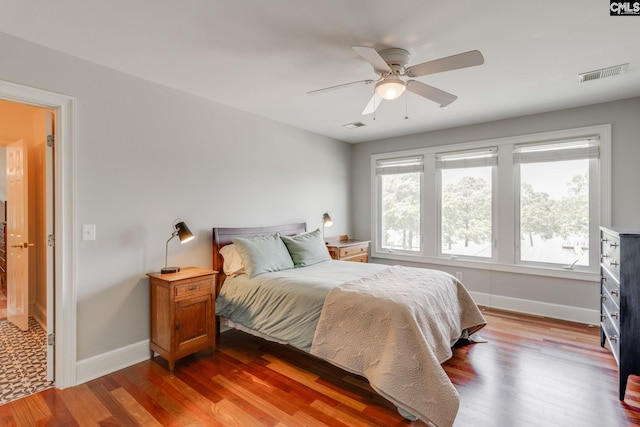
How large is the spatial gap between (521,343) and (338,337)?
6.86ft

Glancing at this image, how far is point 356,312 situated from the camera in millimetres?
2381

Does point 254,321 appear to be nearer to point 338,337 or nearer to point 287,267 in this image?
point 287,267

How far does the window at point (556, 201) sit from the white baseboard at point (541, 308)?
0.54 metres

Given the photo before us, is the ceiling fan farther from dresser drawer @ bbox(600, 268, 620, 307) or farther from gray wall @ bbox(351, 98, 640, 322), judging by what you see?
dresser drawer @ bbox(600, 268, 620, 307)

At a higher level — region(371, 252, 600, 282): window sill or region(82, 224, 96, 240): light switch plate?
region(82, 224, 96, 240): light switch plate

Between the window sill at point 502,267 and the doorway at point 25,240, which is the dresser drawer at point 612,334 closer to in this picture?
the window sill at point 502,267

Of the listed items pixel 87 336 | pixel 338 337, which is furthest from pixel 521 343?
pixel 87 336

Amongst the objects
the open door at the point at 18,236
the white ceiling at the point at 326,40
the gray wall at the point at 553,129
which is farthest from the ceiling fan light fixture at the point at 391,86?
the open door at the point at 18,236

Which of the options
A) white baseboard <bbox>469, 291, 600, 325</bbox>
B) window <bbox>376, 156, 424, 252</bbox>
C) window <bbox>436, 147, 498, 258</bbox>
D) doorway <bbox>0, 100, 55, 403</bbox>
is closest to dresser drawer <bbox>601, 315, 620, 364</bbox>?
white baseboard <bbox>469, 291, 600, 325</bbox>

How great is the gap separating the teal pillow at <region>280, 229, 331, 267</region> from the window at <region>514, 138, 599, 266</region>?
2.64 metres

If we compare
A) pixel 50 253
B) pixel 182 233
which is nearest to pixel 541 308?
pixel 182 233

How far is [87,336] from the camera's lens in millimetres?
2625

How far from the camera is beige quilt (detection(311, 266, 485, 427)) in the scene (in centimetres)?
198

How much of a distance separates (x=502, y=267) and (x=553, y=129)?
1.85m
